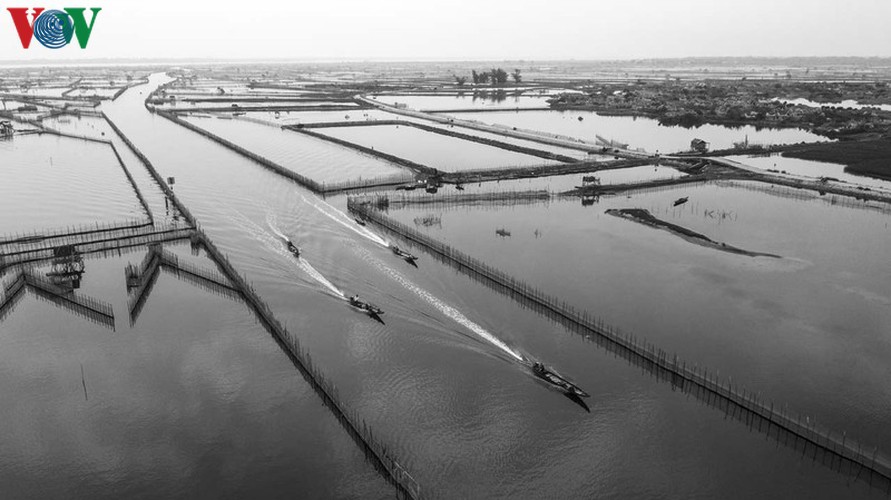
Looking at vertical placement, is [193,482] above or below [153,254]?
below

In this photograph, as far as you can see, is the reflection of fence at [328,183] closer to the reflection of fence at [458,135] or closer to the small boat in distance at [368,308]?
the reflection of fence at [458,135]

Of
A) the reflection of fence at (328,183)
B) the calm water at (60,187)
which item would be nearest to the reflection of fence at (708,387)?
the reflection of fence at (328,183)

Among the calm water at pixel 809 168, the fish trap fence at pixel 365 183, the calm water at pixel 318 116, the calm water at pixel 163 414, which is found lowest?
the calm water at pixel 163 414

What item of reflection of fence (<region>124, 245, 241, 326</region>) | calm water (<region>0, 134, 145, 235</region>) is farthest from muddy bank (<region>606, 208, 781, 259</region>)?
calm water (<region>0, 134, 145, 235</region>)

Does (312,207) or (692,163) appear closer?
(312,207)

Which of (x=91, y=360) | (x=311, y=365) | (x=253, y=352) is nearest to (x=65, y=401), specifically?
(x=91, y=360)

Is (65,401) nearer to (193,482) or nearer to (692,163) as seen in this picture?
(193,482)
